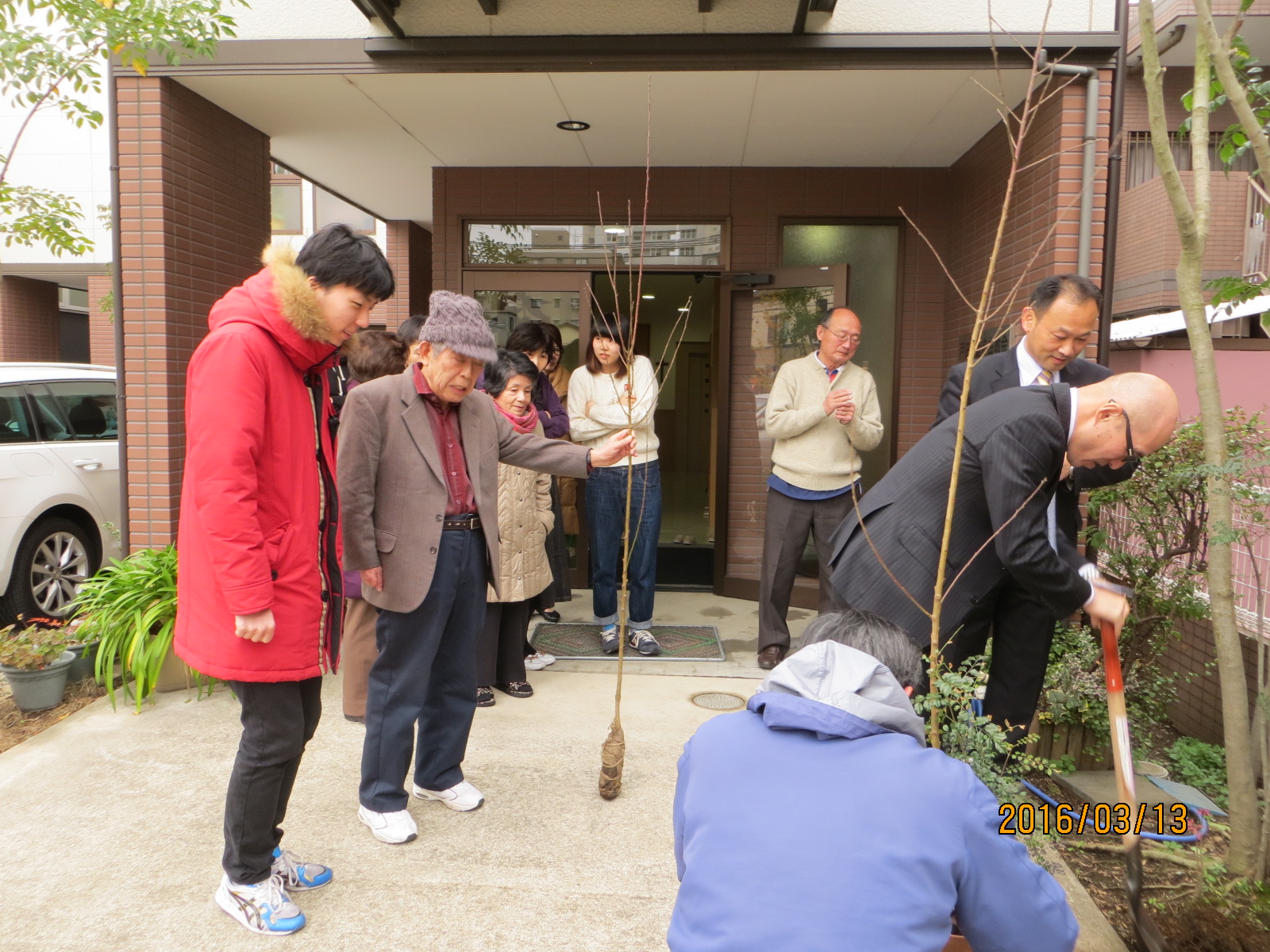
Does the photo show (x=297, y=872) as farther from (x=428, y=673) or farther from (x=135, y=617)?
(x=135, y=617)

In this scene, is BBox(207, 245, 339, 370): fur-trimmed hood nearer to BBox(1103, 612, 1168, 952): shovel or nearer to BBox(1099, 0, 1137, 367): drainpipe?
A: BBox(1103, 612, 1168, 952): shovel

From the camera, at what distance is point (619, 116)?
5.70m

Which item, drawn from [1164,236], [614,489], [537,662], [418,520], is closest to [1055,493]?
[418,520]

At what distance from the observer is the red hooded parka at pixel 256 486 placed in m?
2.37

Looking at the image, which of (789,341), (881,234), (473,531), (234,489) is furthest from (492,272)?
(234,489)

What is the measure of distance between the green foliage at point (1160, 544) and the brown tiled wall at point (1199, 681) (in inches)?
14.6

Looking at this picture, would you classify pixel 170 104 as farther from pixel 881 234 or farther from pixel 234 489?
pixel 881 234

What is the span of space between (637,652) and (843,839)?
167 inches

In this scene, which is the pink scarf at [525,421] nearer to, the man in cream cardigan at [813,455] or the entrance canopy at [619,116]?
the man in cream cardigan at [813,455]

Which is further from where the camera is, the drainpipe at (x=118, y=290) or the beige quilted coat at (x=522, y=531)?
the drainpipe at (x=118, y=290)

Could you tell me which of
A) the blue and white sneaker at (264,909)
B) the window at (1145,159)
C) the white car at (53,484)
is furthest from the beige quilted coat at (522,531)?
the window at (1145,159)

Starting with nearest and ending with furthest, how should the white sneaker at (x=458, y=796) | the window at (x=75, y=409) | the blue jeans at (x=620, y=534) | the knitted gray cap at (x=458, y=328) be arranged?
the knitted gray cap at (x=458, y=328), the white sneaker at (x=458, y=796), the blue jeans at (x=620, y=534), the window at (x=75, y=409)

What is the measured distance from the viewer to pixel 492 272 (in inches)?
274

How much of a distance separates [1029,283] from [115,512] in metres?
6.45
